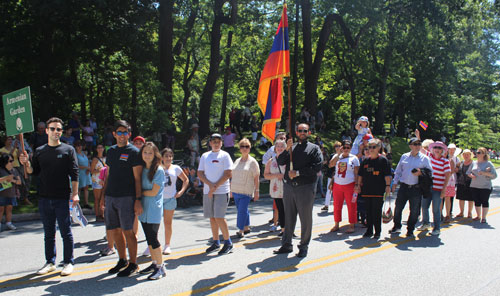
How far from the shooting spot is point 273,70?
24.4 ft

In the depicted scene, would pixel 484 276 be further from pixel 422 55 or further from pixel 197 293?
pixel 422 55

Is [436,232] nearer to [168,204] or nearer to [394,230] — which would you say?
[394,230]

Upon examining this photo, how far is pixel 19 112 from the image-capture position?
6.67 metres

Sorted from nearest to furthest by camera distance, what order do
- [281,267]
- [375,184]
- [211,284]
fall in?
[211,284]
[281,267]
[375,184]

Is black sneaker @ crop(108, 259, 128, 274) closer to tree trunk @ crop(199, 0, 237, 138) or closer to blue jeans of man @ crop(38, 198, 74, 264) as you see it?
blue jeans of man @ crop(38, 198, 74, 264)

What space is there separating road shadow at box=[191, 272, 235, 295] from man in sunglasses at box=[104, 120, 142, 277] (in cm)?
105

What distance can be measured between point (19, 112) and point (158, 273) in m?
3.27

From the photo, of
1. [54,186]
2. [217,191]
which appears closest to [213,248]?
[217,191]

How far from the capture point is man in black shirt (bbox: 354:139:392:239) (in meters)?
8.56

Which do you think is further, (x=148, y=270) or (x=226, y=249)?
(x=226, y=249)

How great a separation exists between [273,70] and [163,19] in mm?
14393

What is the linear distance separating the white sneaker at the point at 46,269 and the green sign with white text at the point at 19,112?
6.43 ft

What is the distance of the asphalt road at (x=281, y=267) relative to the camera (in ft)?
18.3

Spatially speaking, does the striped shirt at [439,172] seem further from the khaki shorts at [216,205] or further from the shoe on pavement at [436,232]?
the khaki shorts at [216,205]
